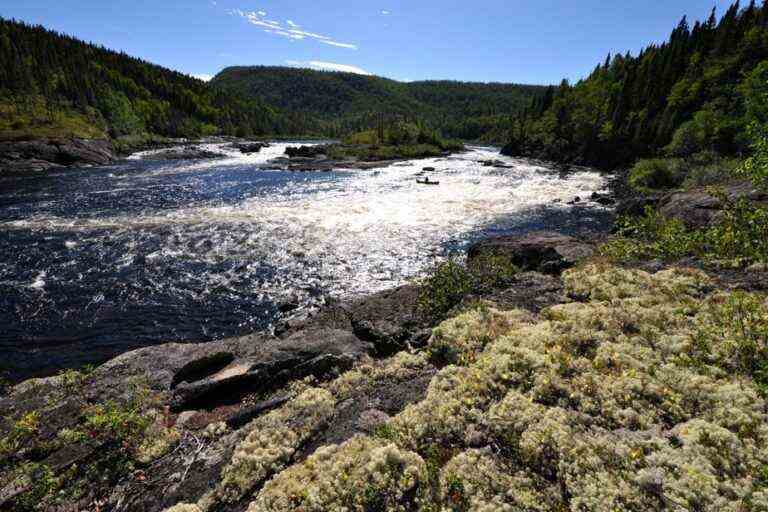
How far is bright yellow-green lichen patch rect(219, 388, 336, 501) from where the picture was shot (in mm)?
8094

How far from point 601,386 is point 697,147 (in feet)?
250

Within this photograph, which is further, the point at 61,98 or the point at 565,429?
the point at 61,98

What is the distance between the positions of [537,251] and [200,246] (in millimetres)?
25485

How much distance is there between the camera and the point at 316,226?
121ft

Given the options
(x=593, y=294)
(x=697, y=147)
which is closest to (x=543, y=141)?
(x=697, y=147)

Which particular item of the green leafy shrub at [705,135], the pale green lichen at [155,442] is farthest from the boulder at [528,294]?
the green leafy shrub at [705,135]

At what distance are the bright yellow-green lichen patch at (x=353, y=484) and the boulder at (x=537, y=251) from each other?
16.0 metres

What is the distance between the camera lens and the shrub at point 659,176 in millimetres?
52469

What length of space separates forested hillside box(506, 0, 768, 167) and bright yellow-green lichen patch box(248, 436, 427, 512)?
66.4m

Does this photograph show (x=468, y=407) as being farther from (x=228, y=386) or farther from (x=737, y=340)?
(x=228, y=386)

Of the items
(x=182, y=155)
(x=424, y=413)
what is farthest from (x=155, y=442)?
(x=182, y=155)

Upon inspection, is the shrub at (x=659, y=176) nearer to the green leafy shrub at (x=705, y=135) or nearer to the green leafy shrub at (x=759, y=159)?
the green leafy shrub at (x=705, y=135)

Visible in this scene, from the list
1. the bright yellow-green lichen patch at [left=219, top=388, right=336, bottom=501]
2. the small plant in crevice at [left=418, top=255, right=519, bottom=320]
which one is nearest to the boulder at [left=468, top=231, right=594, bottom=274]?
the small plant in crevice at [left=418, top=255, right=519, bottom=320]

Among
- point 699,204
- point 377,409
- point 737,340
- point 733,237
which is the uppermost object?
point 733,237
